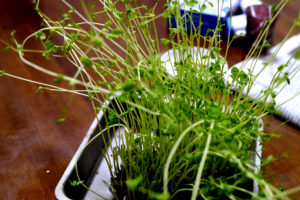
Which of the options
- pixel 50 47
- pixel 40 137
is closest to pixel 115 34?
pixel 50 47

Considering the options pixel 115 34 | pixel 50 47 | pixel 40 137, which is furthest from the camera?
pixel 40 137

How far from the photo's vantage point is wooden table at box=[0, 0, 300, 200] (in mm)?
639

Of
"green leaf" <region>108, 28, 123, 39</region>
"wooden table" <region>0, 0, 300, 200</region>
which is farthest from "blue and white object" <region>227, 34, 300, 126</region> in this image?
"green leaf" <region>108, 28, 123, 39</region>

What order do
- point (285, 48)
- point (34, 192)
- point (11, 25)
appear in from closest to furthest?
point (34, 192) < point (285, 48) < point (11, 25)

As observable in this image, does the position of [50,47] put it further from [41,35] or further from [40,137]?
[40,137]

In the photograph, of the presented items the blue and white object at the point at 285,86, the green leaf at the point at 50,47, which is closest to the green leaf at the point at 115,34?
the green leaf at the point at 50,47

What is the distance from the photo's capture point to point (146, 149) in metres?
0.50

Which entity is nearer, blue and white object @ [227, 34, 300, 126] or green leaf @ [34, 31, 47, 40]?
green leaf @ [34, 31, 47, 40]

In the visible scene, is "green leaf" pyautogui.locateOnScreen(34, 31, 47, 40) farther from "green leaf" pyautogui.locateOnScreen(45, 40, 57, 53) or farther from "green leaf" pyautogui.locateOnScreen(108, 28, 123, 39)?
"green leaf" pyautogui.locateOnScreen(108, 28, 123, 39)

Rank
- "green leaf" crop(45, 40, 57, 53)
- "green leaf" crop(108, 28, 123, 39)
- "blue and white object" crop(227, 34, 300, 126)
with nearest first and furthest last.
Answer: "green leaf" crop(108, 28, 123, 39) < "green leaf" crop(45, 40, 57, 53) < "blue and white object" crop(227, 34, 300, 126)

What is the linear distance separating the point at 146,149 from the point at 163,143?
0.13ft

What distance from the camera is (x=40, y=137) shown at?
2.40 feet

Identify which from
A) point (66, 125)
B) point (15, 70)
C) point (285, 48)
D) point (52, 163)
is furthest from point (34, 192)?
point (285, 48)

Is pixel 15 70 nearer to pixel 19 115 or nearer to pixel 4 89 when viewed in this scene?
pixel 4 89
